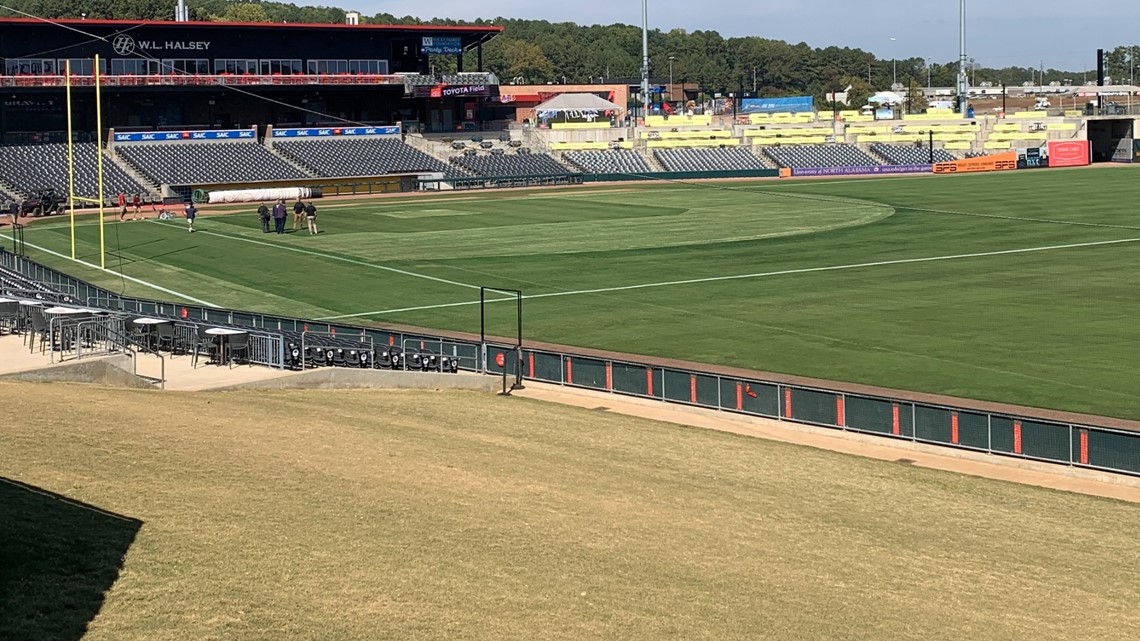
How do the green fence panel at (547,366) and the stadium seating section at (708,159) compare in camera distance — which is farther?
the stadium seating section at (708,159)

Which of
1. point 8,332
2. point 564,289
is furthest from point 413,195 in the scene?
point 8,332

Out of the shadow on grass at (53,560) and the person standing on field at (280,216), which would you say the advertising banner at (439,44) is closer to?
the person standing on field at (280,216)

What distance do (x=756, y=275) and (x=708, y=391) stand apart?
962 inches

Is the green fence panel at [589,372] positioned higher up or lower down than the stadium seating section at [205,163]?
lower down

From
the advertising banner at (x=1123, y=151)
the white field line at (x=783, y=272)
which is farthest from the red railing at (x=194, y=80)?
the advertising banner at (x=1123, y=151)

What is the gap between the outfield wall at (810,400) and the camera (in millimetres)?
25328

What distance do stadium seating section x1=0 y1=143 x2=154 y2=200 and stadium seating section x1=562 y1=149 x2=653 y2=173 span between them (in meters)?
41.0

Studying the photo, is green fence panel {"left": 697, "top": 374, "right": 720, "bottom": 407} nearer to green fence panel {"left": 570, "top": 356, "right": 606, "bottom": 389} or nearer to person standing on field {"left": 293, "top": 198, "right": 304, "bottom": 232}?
green fence panel {"left": 570, "top": 356, "right": 606, "bottom": 389}

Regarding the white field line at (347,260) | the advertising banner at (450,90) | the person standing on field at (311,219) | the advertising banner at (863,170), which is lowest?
the white field line at (347,260)

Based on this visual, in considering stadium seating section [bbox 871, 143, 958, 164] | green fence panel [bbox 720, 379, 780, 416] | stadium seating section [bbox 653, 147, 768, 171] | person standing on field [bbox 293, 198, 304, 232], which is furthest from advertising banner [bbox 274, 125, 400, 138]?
green fence panel [bbox 720, 379, 780, 416]

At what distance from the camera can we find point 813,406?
28.8 metres

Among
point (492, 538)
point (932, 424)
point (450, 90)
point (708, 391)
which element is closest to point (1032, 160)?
point (450, 90)

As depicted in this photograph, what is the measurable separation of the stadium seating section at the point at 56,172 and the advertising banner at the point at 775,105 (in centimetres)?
10273

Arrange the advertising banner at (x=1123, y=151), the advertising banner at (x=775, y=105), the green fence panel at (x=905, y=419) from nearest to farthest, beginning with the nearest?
the green fence panel at (x=905, y=419) < the advertising banner at (x=1123, y=151) < the advertising banner at (x=775, y=105)
